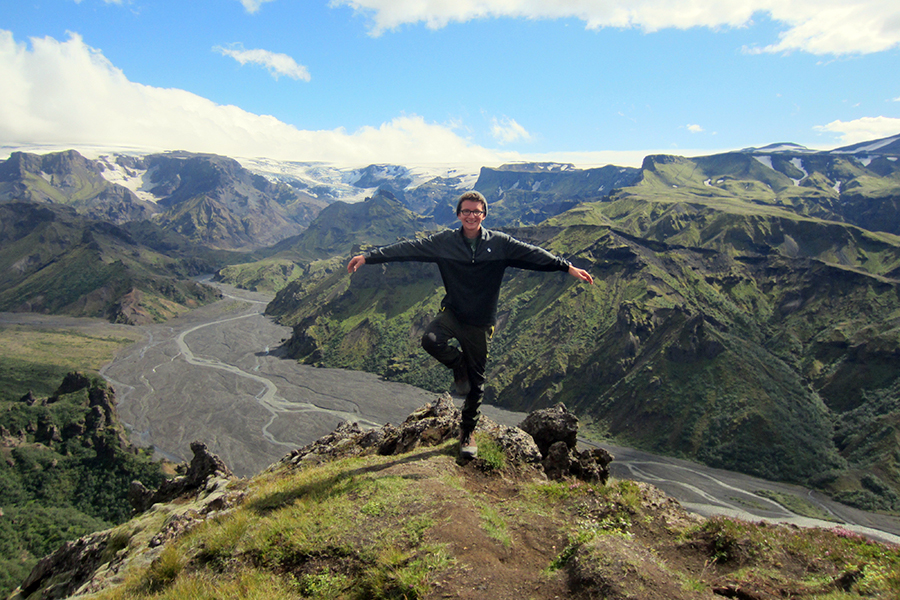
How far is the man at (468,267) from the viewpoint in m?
9.62

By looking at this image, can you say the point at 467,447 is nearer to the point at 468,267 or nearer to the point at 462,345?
the point at 462,345

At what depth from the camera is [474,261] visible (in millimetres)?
9547

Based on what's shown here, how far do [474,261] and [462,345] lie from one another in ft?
6.29

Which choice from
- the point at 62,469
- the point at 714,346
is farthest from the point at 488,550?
the point at 714,346

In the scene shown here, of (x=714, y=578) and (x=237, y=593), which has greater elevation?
(x=714, y=578)

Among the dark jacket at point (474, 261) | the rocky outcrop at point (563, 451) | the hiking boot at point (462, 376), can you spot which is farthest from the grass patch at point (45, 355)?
the dark jacket at point (474, 261)

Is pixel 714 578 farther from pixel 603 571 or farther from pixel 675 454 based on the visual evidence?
pixel 675 454

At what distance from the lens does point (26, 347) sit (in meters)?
161

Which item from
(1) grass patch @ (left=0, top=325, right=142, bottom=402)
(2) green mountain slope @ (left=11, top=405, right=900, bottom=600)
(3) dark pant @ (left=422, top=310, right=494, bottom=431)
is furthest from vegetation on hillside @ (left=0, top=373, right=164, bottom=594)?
(3) dark pant @ (left=422, top=310, right=494, bottom=431)

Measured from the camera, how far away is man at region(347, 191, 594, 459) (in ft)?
31.6

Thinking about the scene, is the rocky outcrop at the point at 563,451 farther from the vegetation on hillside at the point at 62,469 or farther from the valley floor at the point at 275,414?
the valley floor at the point at 275,414

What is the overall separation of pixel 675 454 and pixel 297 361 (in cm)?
13389

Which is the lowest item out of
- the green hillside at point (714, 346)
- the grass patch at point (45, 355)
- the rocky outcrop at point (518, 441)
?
the grass patch at point (45, 355)

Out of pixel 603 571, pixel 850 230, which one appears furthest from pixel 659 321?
pixel 603 571
